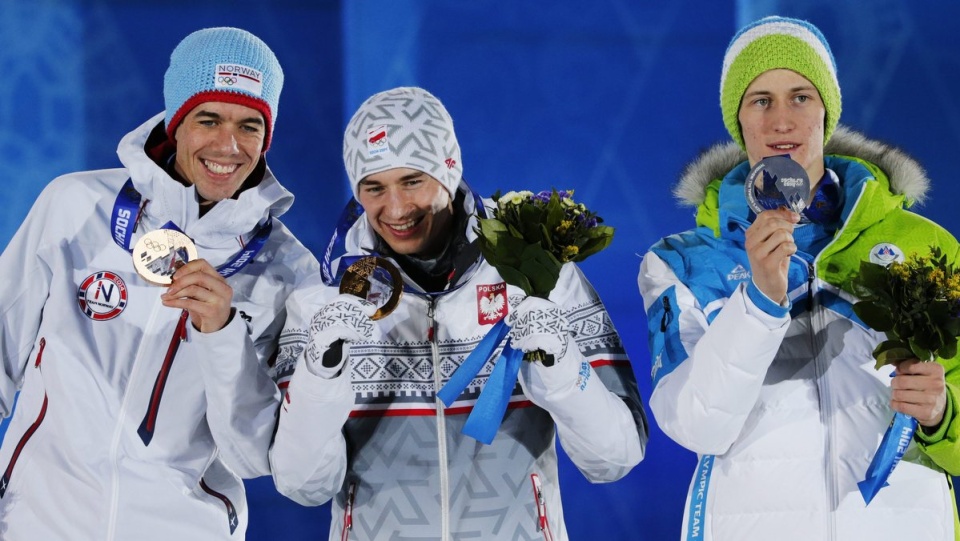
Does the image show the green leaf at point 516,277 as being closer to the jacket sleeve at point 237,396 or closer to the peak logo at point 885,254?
the jacket sleeve at point 237,396

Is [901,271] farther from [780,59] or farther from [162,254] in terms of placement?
[162,254]

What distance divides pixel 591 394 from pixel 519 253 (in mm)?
339

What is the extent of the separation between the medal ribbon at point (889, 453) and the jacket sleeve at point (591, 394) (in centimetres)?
50

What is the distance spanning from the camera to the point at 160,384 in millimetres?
2693

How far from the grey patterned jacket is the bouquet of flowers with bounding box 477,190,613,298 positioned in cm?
19

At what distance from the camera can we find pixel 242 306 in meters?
2.80

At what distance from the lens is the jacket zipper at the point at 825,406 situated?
2.38 m

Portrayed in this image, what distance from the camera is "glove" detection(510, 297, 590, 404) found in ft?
7.55

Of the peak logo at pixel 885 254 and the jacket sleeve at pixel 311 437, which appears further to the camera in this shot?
the peak logo at pixel 885 254

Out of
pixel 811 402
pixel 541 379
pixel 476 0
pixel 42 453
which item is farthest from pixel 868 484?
pixel 476 0

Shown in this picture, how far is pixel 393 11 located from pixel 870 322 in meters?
2.31

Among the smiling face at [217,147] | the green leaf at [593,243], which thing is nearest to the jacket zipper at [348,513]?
the green leaf at [593,243]

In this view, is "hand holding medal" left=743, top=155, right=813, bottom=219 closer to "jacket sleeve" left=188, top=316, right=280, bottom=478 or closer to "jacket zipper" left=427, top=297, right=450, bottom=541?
"jacket zipper" left=427, top=297, right=450, bottom=541

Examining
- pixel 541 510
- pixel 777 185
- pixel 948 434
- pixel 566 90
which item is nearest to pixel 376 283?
pixel 541 510
